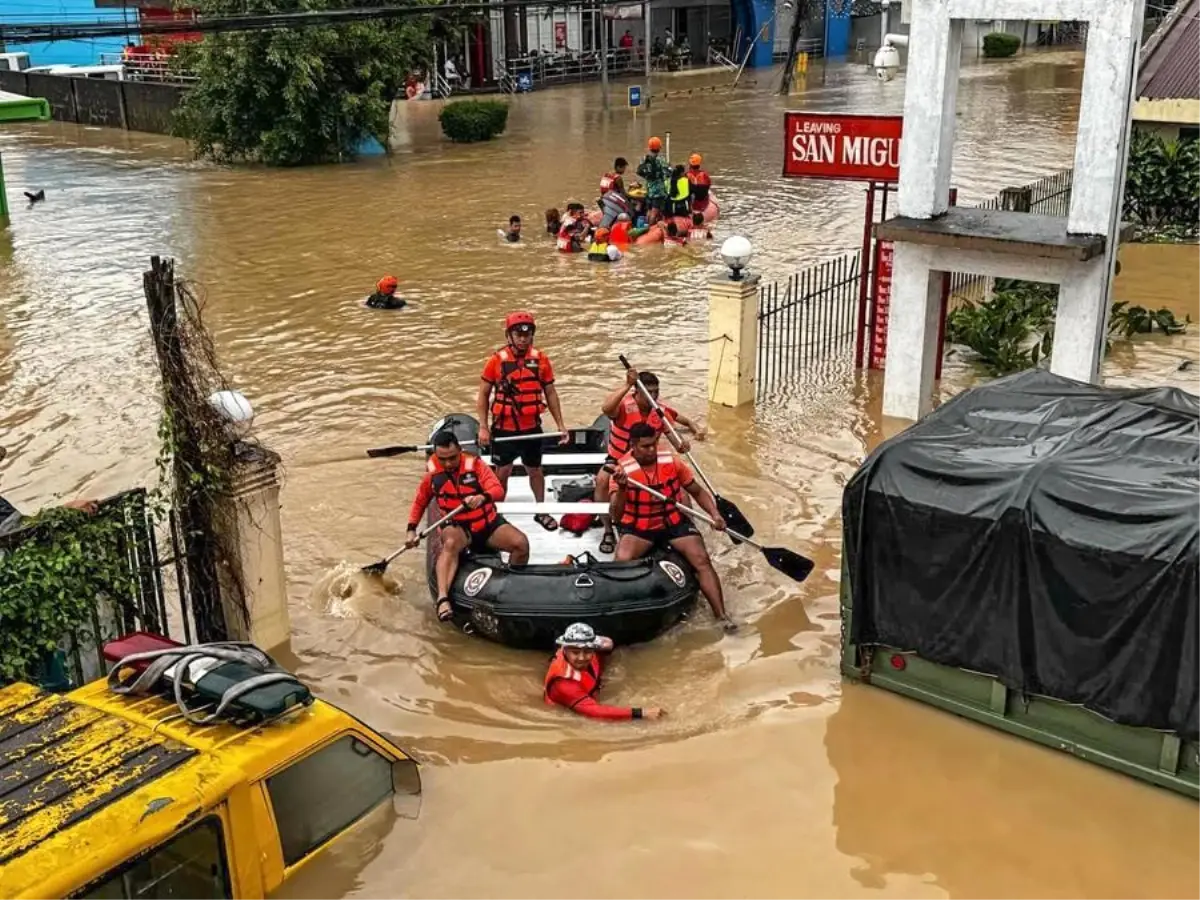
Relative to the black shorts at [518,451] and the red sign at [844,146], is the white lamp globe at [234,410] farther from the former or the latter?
the red sign at [844,146]

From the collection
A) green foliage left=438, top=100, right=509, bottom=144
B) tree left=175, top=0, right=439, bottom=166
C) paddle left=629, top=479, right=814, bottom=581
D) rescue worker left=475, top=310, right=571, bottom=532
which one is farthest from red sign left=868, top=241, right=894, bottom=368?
green foliage left=438, top=100, right=509, bottom=144

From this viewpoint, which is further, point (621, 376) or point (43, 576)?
point (621, 376)

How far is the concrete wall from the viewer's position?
3975cm

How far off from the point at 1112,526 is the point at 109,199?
85.3 feet

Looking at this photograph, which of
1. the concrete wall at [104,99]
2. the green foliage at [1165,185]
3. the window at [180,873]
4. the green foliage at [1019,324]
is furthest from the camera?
the concrete wall at [104,99]

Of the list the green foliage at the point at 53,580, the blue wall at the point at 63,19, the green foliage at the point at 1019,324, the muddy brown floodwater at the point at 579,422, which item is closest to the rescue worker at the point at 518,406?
the muddy brown floodwater at the point at 579,422

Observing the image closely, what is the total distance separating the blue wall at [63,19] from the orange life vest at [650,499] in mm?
45037

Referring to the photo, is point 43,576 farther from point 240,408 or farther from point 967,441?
point 967,441

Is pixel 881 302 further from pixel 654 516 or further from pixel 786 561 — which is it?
pixel 654 516

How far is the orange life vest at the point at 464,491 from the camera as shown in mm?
9242

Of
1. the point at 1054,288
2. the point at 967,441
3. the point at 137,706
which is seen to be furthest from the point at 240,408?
the point at 1054,288

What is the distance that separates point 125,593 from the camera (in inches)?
306

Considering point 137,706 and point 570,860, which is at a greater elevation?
point 137,706

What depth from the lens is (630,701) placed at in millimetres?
8445
